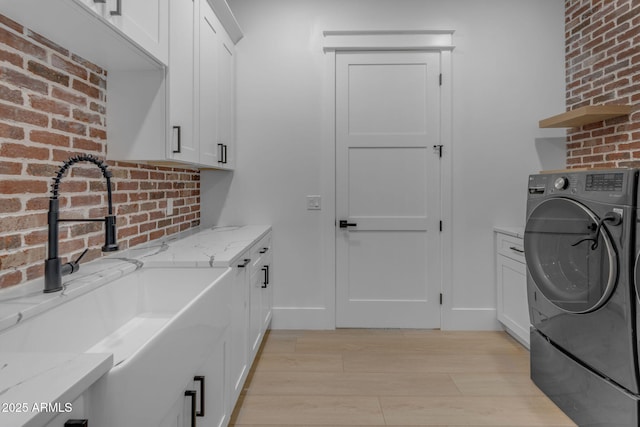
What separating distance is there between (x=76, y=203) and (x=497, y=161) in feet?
9.63

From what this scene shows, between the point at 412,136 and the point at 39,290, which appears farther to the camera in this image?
the point at 412,136

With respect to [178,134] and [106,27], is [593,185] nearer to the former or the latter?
[178,134]

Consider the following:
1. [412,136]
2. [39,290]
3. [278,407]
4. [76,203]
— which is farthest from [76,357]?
[412,136]

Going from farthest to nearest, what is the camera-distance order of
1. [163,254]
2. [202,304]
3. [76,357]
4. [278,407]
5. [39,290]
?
[278,407] → [163,254] → [39,290] → [202,304] → [76,357]

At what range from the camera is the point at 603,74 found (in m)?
2.62

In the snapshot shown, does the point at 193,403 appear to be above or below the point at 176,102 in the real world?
below

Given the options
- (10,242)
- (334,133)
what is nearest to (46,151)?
(10,242)

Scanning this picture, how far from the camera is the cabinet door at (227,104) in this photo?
2.63 meters

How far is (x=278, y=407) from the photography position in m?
1.97

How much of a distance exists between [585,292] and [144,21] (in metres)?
2.32

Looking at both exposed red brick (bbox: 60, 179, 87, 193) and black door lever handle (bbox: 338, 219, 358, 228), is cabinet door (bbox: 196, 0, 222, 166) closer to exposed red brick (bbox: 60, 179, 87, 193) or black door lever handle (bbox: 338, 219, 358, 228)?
exposed red brick (bbox: 60, 179, 87, 193)

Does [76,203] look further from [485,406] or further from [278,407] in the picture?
[485,406]

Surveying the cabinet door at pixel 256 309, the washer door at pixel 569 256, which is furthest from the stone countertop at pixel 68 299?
the washer door at pixel 569 256

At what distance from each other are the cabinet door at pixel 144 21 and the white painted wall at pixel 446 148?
1.35 metres
